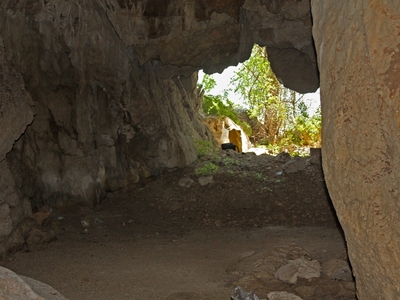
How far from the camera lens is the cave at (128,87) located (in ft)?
10.8

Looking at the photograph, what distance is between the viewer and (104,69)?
8586mm

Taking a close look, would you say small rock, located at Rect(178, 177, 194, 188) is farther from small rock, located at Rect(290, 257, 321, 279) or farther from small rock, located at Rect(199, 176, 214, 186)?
small rock, located at Rect(290, 257, 321, 279)

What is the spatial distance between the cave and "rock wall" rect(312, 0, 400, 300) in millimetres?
18

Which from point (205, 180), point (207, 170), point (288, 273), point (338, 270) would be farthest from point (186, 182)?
point (338, 270)

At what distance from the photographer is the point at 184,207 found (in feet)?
27.6

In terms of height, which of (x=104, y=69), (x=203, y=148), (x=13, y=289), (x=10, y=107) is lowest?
(x=13, y=289)

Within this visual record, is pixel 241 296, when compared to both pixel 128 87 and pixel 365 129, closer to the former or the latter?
pixel 365 129

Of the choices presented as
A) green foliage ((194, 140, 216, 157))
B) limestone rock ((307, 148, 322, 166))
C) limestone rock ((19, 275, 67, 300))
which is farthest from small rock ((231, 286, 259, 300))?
green foliage ((194, 140, 216, 157))

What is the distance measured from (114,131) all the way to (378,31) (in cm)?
703

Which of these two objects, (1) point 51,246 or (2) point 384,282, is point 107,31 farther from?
(2) point 384,282

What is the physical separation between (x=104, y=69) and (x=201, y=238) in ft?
12.4

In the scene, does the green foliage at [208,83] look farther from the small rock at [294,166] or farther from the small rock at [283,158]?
the small rock at [294,166]

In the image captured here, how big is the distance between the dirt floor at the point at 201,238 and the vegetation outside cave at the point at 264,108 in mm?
4085

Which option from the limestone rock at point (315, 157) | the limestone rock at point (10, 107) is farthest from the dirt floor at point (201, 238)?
the limestone rock at point (10, 107)
